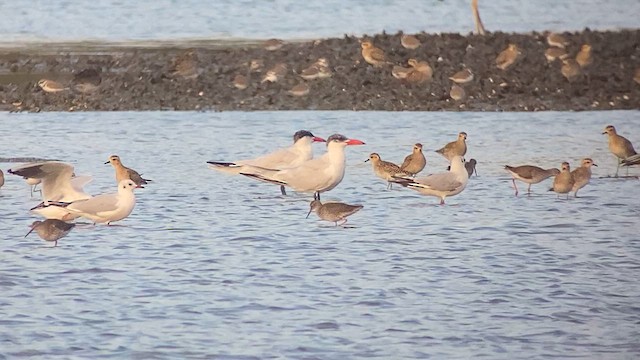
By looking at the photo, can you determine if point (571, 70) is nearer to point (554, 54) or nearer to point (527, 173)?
point (554, 54)

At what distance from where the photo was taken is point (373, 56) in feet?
76.9

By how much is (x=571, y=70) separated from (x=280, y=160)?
9.50 metres

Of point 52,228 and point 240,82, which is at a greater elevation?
point 240,82

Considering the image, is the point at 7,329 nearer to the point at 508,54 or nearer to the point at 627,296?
the point at 627,296

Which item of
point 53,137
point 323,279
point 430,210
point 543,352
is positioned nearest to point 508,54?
point 53,137

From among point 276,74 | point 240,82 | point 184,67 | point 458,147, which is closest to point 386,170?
point 458,147

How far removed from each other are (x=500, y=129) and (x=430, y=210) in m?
6.76

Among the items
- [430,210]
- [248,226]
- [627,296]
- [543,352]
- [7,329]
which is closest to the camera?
[543,352]

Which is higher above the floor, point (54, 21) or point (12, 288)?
point (54, 21)

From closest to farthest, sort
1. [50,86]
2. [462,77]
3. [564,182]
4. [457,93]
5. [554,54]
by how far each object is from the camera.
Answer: [564,182] < [457,93] < [462,77] < [50,86] < [554,54]

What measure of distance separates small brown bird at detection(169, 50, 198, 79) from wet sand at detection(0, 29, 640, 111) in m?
0.08

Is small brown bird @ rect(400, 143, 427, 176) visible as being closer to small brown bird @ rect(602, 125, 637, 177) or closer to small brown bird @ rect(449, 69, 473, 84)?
small brown bird @ rect(602, 125, 637, 177)

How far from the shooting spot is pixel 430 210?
540 inches

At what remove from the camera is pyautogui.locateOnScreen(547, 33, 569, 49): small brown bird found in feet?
82.2
